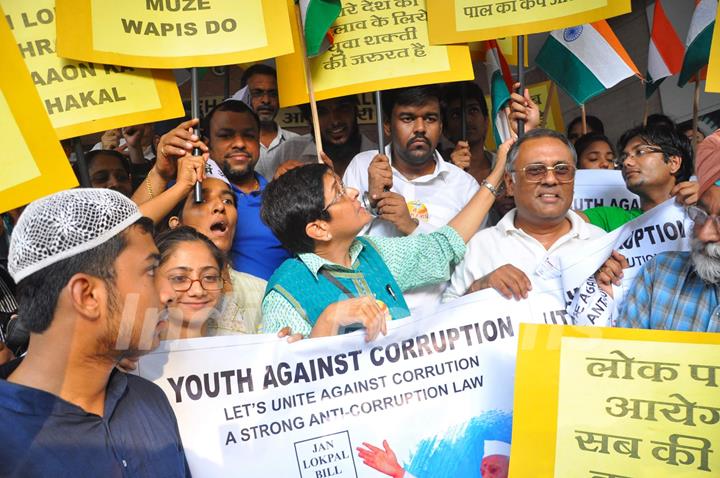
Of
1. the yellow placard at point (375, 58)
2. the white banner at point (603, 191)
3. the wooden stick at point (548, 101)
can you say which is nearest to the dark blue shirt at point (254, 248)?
the yellow placard at point (375, 58)

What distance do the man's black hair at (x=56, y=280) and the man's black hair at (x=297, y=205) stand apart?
1055 millimetres

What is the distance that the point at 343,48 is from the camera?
3.65 m

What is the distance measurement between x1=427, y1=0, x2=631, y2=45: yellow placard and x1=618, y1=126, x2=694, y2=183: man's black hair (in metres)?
0.81

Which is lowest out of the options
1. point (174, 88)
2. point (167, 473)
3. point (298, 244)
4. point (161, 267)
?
point (167, 473)

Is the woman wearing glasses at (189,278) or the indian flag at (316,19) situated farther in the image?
the indian flag at (316,19)

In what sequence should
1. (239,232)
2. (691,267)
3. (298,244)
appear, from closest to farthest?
(691,267) < (298,244) < (239,232)

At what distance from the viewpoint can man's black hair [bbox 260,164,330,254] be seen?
2.95 m

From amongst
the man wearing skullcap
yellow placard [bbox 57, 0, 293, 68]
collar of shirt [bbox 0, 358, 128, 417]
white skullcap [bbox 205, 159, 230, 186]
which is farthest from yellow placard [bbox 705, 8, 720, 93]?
collar of shirt [bbox 0, 358, 128, 417]

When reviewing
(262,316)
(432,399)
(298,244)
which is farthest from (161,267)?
(432,399)

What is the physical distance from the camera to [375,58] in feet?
11.9

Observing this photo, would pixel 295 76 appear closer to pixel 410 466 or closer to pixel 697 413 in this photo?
pixel 410 466

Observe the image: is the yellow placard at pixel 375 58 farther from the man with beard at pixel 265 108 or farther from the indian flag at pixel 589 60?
the man with beard at pixel 265 108

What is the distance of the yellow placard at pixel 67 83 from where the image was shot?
10.1 ft

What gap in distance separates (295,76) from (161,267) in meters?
1.42
